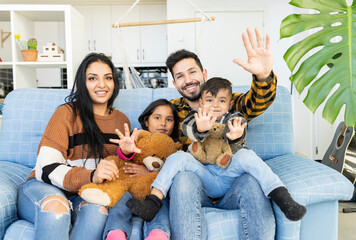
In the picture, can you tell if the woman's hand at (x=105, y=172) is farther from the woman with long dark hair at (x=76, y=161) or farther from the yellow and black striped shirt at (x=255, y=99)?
the yellow and black striped shirt at (x=255, y=99)

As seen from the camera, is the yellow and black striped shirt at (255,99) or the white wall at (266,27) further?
the white wall at (266,27)

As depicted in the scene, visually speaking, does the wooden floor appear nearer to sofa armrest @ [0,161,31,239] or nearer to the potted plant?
sofa armrest @ [0,161,31,239]

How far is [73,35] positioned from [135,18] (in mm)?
2103

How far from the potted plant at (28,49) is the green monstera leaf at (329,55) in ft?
7.00

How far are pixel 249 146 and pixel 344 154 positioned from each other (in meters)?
1.21

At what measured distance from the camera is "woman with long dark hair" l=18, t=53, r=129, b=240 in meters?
1.04

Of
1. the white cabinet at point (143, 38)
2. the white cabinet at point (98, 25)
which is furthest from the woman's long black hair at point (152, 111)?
the white cabinet at point (98, 25)

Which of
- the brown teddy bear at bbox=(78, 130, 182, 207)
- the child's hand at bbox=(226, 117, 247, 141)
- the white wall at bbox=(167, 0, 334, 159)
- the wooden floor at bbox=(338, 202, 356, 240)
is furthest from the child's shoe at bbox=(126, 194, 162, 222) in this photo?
the white wall at bbox=(167, 0, 334, 159)

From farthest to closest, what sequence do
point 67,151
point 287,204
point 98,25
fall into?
point 98,25 → point 67,151 → point 287,204

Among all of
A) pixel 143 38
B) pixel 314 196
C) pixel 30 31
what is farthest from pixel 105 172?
pixel 143 38

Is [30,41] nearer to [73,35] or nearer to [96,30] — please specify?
[73,35]

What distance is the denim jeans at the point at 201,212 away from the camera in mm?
1042

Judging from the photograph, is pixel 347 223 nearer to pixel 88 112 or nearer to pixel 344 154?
pixel 344 154

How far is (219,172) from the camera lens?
4.08 ft
